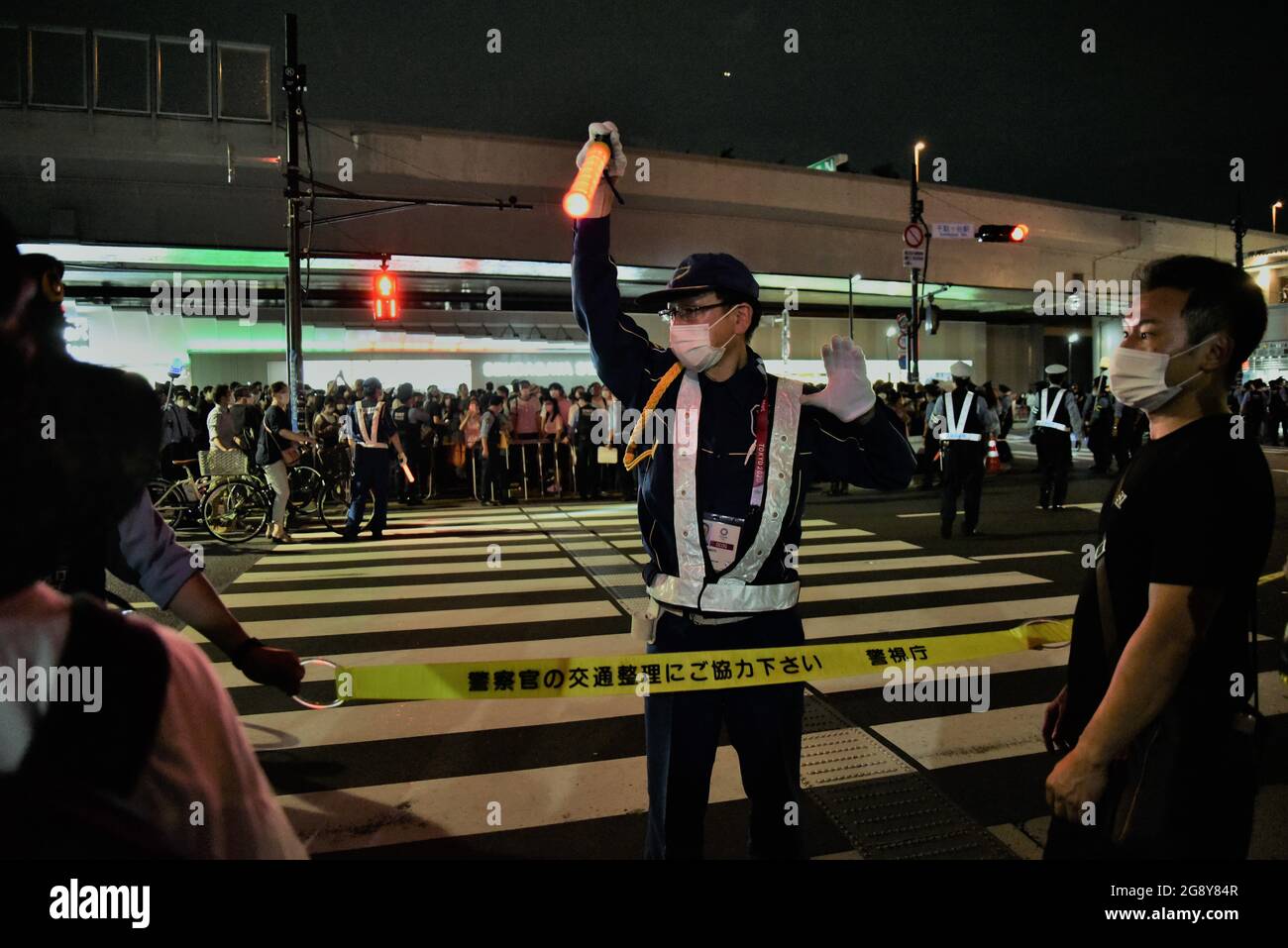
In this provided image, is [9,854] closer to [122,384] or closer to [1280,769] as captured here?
[122,384]

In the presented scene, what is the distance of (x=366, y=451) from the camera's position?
10.8 meters

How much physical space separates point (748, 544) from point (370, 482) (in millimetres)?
9572

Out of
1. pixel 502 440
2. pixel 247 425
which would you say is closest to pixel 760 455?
pixel 247 425

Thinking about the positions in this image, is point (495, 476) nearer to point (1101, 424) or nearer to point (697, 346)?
point (697, 346)

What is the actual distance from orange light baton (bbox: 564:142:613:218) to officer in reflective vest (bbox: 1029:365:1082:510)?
37.3 feet

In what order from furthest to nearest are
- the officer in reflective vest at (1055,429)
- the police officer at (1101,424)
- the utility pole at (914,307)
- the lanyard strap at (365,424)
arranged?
the utility pole at (914,307), the police officer at (1101,424), the officer in reflective vest at (1055,429), the lanyard strap at (365,424)

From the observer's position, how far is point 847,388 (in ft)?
7.92

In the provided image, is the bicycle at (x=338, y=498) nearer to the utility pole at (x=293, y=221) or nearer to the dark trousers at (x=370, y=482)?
the dark trousers at (x=370, y=482)

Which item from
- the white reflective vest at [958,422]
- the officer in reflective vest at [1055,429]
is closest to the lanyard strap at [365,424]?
the white reflective vest at [958,422]

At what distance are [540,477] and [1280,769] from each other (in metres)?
13.3

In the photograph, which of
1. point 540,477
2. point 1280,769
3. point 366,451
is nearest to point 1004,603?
point 1280,769

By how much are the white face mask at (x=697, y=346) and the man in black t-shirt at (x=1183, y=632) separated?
3.86 feet

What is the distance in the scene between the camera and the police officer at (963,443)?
1052 cm

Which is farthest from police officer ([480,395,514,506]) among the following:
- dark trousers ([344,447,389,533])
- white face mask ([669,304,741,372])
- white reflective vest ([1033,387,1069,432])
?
white face mask ([669,304,741,372])
